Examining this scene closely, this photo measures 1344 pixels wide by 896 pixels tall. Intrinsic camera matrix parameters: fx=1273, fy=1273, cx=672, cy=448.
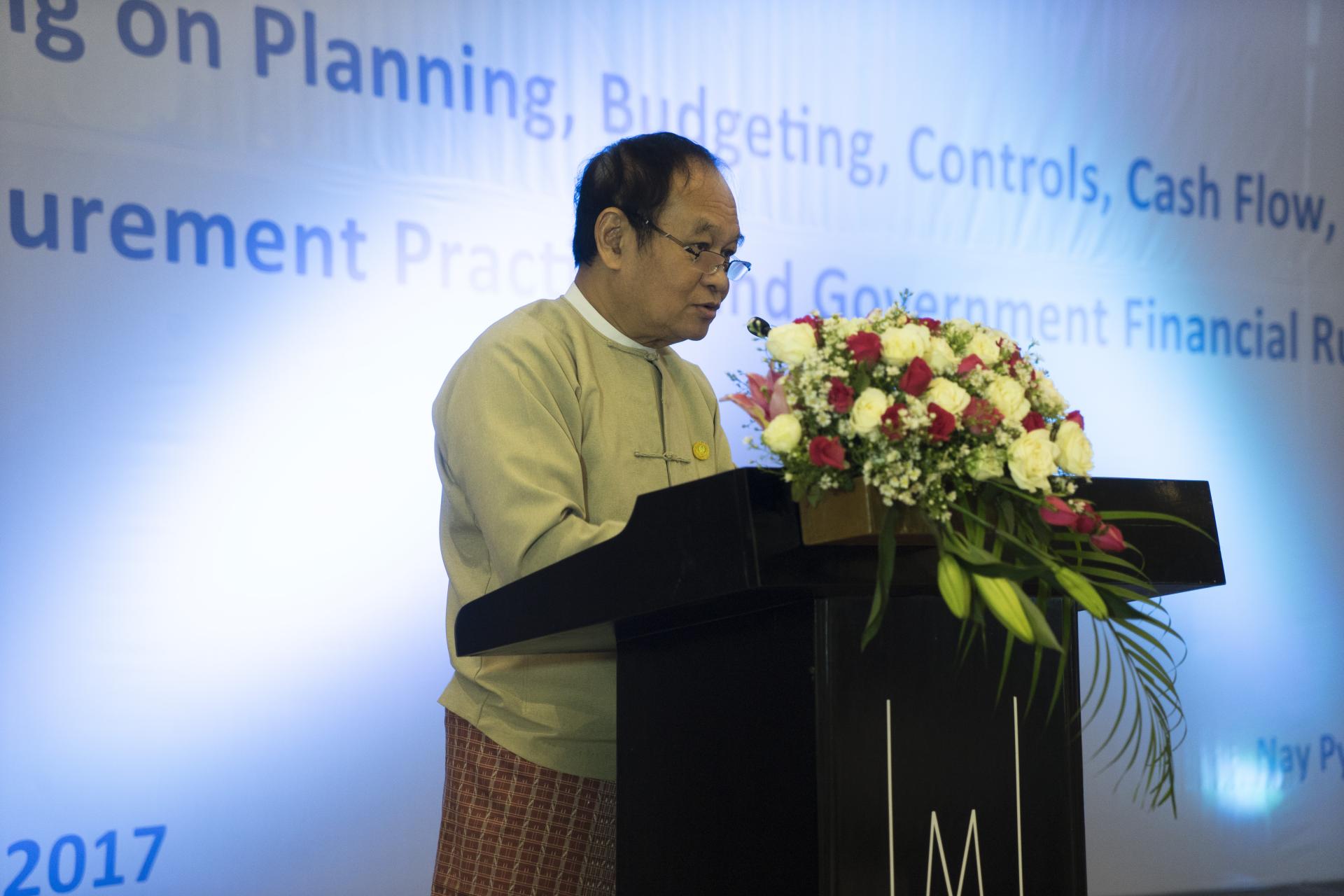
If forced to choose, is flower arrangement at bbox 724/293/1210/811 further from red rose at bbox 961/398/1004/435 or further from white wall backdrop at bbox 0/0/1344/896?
white wall backdrop at bbox 0/0/1344/896

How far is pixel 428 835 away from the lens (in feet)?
10.7

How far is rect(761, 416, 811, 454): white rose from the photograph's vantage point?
1.22 metres

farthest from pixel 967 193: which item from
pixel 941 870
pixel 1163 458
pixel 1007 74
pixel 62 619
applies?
pixel 941 870

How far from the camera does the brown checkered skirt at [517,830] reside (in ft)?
5.79

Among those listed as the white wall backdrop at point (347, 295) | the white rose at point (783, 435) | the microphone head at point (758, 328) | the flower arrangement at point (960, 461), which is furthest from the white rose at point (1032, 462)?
the white wall backdrop at point (347, 295)

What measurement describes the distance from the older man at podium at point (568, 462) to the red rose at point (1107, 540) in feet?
1.77

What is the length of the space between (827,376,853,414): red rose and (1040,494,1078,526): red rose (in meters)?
0.21

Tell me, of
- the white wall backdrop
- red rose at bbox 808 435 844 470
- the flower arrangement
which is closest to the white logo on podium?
the flower arrangement

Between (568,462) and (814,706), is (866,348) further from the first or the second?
(568,462)

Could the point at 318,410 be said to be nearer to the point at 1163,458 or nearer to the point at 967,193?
the point at 967,193

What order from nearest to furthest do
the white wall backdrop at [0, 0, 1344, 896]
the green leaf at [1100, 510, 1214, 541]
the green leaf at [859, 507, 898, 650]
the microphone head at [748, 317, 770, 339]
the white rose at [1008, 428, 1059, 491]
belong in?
the green leaf at [859, 507, 898, 650]
the white rose at [1008, 428, 1059, 491]
the green leaf at [1100, 510, 1214, 541]
the microphone head at [748, 317, 770, 339]
the white wall backdrop at [0, 0, 1344, 896]

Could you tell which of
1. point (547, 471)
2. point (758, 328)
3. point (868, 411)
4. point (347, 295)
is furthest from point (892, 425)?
point (347, 295)

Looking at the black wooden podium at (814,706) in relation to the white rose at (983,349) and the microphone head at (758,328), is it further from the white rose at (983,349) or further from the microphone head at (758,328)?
the microphone head at (758,328)

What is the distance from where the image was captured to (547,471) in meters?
1.62
